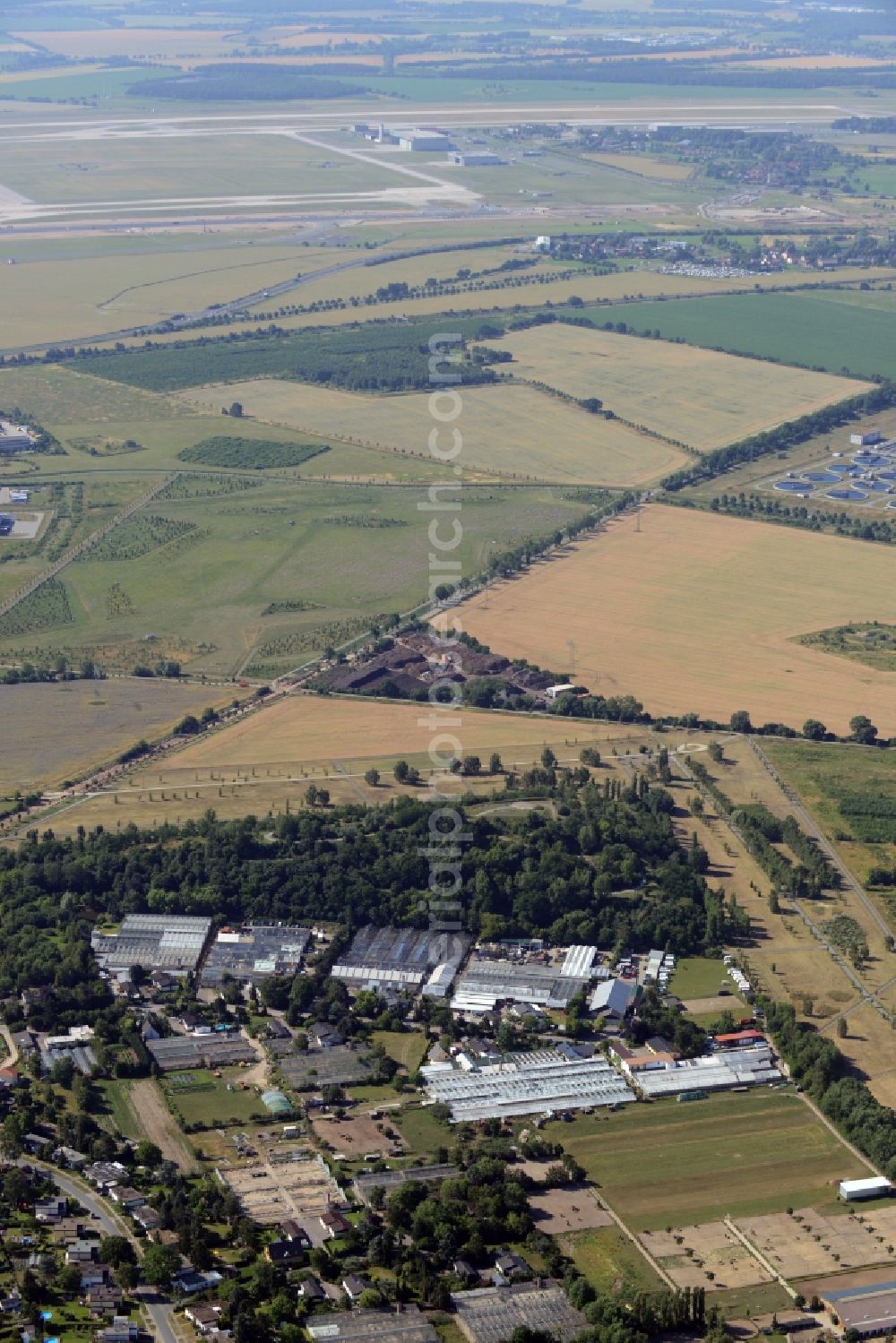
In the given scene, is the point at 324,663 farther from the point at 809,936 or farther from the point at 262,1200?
the point at 262,1200

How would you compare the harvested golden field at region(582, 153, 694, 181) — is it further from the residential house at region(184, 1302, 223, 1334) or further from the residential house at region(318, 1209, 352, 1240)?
the residential house at region(184, 1302, 223, 1334)

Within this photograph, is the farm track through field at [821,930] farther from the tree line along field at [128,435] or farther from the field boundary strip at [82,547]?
the tree line along field at [128,435]

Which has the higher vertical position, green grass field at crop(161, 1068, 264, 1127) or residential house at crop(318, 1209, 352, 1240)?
residential house at crop(318, 1209, 352, 1240)

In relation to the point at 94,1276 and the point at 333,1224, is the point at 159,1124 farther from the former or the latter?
the point at 94,1276

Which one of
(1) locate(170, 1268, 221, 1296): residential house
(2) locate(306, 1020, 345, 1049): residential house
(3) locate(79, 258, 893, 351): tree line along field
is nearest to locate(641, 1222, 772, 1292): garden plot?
(1) locate(170, 1268, 221, 1296): residential house

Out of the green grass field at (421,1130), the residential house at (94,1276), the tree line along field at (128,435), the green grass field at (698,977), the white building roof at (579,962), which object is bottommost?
the green grass field at (421,1130)

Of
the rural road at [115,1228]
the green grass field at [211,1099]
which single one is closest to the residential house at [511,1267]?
the rural road at [115,1228]

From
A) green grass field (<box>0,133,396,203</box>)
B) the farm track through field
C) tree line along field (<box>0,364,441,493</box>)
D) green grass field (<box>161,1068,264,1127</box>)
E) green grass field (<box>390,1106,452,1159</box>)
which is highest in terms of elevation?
green grass field (<box>0,133,396,203</box>)

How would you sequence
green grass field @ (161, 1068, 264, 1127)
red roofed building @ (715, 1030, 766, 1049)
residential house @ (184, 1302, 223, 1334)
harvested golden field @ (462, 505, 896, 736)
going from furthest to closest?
harvested golden field @ (462, 505, 896, 736), red roofed building @ (715, 1030, 766, 1049), green grass field @ (161, 1068, 264, 1127), residential house @ (184, 1302, 223, 1334)
